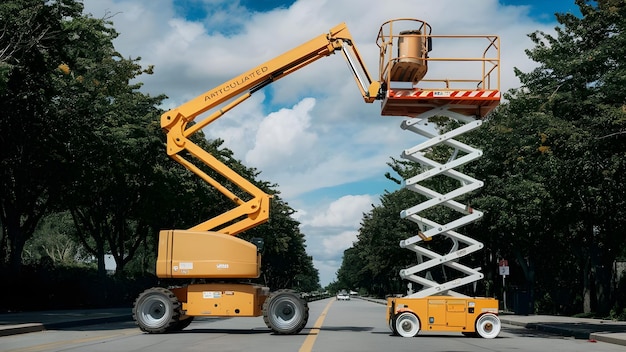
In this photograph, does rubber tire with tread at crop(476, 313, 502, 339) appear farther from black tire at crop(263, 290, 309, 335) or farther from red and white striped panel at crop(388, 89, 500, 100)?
red and white striped panel at crop(388, 89, 500, 100)

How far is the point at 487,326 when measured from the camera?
18.9m

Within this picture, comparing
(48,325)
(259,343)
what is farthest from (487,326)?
(48,325)

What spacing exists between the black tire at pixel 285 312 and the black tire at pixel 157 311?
2231 millimetres

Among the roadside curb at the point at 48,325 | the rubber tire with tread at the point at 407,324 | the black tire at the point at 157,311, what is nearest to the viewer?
the black tire at the point at 157,311

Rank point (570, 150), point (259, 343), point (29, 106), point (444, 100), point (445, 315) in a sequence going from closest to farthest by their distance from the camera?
point (259, 343), point (445, 315), point (444, 100), point (570, 150), point (29, 106)

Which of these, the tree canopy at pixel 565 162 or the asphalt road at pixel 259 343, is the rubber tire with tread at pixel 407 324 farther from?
the tree canopy at pixel 565 162

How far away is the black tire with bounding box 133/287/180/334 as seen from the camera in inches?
732

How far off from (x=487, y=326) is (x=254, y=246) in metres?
6.11

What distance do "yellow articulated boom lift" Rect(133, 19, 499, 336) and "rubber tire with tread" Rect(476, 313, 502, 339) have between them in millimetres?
49

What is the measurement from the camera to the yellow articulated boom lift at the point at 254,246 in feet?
61.2

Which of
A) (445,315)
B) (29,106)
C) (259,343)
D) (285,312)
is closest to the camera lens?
(259,343)

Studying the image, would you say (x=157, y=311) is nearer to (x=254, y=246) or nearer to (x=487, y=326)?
(x=254, y=246)

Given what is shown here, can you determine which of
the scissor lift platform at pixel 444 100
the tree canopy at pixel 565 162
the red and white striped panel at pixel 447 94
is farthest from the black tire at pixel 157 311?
the tree canopy at pixel 565 162

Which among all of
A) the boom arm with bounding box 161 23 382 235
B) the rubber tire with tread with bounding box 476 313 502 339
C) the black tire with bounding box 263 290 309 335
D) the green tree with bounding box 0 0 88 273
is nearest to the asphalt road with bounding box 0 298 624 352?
the rubber tire with tread with bounding box 476 313 502 339
